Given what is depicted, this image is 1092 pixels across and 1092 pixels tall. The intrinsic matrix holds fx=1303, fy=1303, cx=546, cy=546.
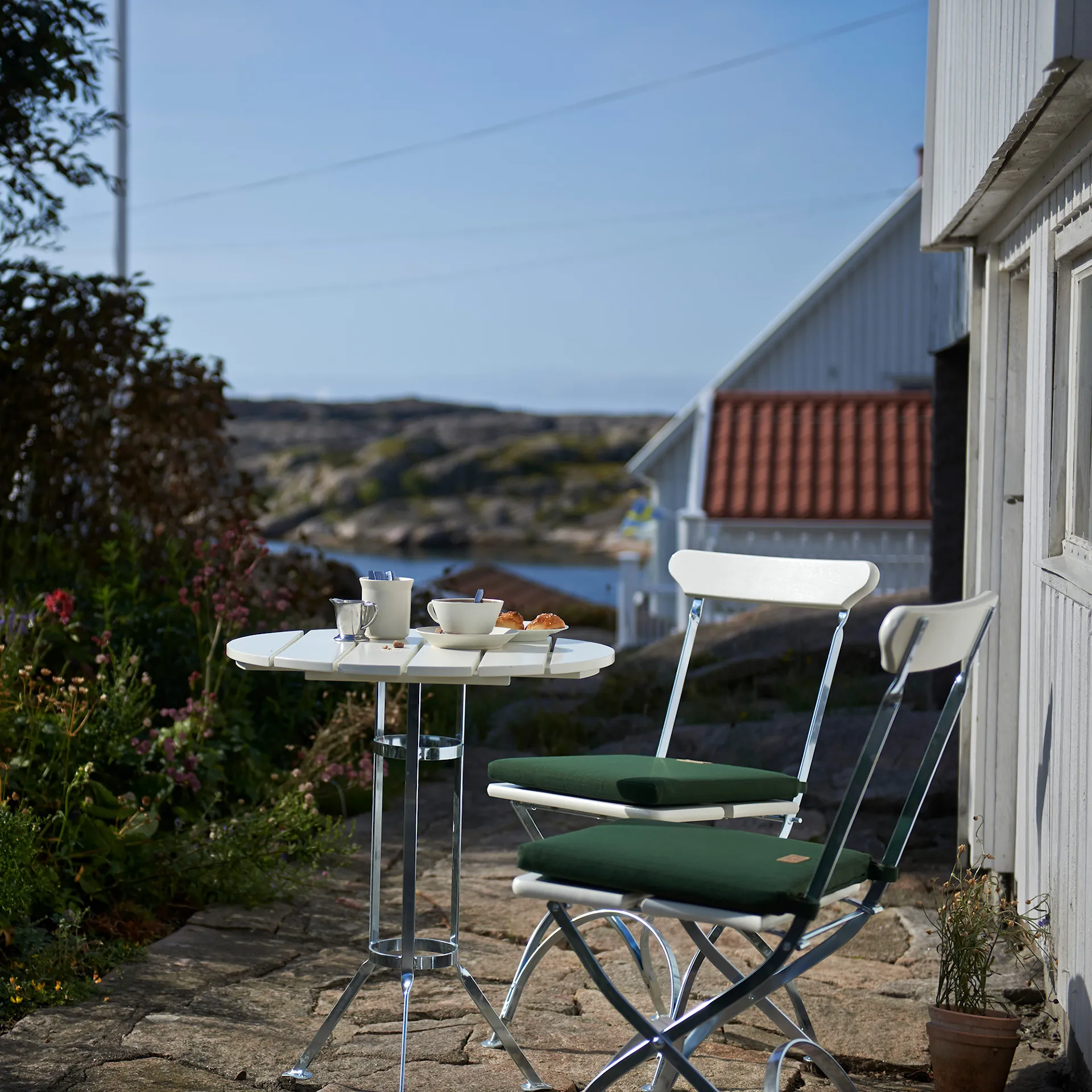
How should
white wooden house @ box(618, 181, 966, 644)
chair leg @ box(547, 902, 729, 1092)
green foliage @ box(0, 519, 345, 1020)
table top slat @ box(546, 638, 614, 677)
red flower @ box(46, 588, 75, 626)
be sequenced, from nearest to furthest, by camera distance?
chair leg @ box(547, 902, 729, 1092) → table top slat @ box(546, 638, 614, 677) → green foliage @ box(0, 519, 345, 1020) → red flower @ box(46, 588, 75, 626) → white wooden house @ box(618, 181, 966, 644)

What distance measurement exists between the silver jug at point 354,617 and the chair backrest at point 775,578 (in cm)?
86

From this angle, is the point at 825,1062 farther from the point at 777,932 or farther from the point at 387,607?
the point at 387,607

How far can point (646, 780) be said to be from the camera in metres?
2.80

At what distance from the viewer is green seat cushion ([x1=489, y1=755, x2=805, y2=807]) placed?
281cm

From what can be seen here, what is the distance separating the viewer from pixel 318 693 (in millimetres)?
5637

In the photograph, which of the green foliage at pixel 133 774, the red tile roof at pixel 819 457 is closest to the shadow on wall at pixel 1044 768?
the green foliage at pixel 133 774

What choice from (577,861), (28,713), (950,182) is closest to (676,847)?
(577,861)

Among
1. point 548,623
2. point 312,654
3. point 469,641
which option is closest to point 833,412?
point 548,623

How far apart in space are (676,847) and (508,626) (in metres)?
0.92

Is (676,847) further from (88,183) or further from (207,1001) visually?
(88,183)

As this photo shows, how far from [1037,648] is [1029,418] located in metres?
0.67

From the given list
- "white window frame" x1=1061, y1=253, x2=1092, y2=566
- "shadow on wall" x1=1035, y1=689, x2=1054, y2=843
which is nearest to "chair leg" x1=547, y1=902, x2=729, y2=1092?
"shadow on wall" x1=1035, y1=689, x2=1054, y2=843

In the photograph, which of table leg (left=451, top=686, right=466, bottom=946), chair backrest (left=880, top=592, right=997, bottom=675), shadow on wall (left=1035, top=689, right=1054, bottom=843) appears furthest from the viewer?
shadow on wall (left=1035, top=689, right=1054, bottom=843)

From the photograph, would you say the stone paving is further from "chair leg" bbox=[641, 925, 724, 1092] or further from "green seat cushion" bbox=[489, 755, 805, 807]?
"green seat cushion" bbox=[489, 755, 805, 807]
